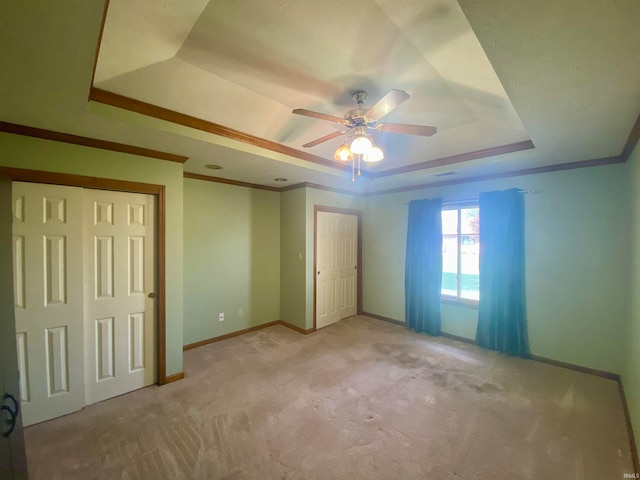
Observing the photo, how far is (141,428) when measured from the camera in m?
2.09

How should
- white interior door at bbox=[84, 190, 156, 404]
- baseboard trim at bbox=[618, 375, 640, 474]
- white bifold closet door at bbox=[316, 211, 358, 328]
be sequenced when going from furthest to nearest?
white bifold closet door at bbox=[316, 211, 358, 328]
white interior door at bbox=[84, 190, 156, 404]
baseboard trim at bbox=[618, 375, 640, 474]

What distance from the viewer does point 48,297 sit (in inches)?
85.1

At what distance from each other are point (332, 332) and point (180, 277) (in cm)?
241

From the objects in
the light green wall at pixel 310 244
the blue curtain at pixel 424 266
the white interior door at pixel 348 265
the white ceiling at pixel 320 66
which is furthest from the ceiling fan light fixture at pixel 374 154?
the white interior door at pixel 348 265

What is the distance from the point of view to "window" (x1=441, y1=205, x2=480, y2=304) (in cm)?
380

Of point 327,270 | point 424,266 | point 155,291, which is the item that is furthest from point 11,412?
point 424,266

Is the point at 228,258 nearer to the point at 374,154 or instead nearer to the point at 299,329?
the point at 299,329

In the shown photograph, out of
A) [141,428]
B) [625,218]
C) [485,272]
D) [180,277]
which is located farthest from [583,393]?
[180,277]

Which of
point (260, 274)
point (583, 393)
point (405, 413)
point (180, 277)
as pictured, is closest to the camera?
point (405, 413)

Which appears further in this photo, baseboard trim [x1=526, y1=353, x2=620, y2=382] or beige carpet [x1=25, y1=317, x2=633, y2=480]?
baseboard trim [x1=526, y1=353, x2=620, y2=382]

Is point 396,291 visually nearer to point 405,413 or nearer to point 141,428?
point 405,413

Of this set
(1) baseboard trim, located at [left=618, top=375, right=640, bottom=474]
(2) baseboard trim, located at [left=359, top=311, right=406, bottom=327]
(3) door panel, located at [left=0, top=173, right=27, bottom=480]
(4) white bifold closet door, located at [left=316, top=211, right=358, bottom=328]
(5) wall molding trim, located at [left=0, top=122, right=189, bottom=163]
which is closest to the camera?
(3) door panel, located at [left=0, top=173, right=27, bottom=480]

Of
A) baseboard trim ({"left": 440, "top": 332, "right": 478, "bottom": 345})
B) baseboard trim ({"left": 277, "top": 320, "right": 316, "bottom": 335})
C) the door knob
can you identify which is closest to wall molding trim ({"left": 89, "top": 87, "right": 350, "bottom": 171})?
the door knob

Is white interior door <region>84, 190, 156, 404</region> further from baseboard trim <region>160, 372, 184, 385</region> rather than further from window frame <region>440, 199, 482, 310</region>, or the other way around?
window frame <region>440, 199, 482, 310</region>
